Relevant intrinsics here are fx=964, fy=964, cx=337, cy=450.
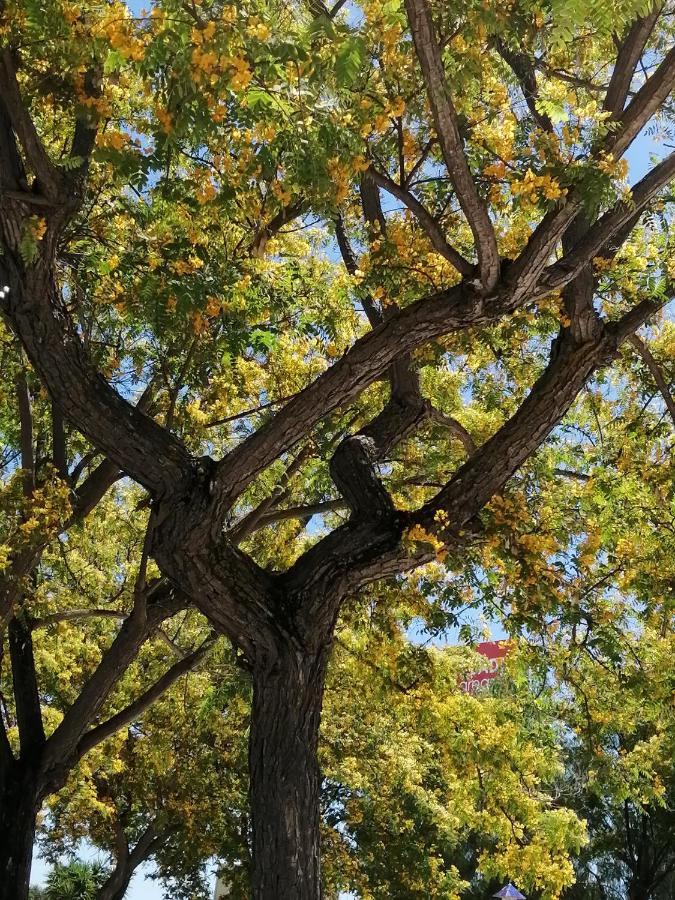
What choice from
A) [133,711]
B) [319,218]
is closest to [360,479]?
[319,218]

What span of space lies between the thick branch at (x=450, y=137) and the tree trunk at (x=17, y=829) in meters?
5.90

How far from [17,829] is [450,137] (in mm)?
6719

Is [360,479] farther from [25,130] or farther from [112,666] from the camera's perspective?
[112,666]

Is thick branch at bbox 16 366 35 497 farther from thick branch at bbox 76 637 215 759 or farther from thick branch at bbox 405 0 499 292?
thick branch at bbox 405 0 499 292

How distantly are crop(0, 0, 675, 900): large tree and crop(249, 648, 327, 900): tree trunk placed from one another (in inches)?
0.6

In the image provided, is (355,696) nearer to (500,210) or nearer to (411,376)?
(411,376)

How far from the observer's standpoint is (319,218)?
5996 mm

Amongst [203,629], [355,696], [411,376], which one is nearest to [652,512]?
[411,376]

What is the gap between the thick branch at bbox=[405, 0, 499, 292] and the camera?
412 cm

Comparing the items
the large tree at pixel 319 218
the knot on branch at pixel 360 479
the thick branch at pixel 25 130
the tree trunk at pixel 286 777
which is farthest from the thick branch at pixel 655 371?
the thick branch at pixel 25 130

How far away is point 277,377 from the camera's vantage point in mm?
8516

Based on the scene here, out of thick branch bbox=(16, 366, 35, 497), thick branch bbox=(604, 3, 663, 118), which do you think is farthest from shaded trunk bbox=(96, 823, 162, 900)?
thick branch bbox=(604, 3, 663, 118)

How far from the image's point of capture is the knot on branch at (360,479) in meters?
6.08

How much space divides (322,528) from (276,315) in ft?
16.5
